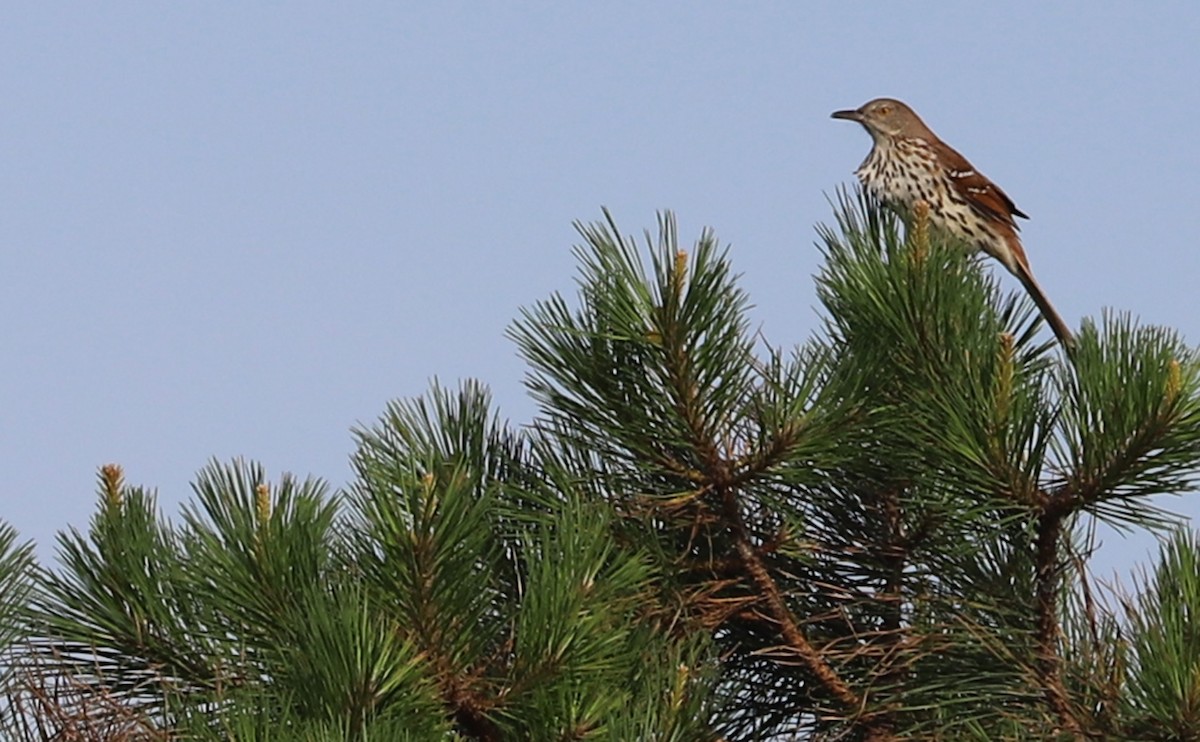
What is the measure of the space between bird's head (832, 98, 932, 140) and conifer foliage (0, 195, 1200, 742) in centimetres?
445

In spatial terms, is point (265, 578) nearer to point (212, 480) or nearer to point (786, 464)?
point (212, 480)

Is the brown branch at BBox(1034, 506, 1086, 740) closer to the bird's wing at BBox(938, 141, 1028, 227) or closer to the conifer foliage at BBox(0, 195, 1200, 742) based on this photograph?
the conifer foliage at BBox(0, 195, 1200, 742)

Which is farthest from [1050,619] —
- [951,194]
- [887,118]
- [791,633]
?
[887,118]

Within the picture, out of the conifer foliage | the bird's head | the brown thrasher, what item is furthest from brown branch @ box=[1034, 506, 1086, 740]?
the bird's head

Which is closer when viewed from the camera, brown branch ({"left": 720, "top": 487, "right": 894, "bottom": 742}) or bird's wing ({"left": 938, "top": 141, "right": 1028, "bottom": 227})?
brown branch ({"left": 720, "top": 487, "right": 894, "bottom": 742})

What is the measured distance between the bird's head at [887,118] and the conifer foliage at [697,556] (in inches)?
175

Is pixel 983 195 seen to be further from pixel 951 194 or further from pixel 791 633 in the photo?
pixel 791 633

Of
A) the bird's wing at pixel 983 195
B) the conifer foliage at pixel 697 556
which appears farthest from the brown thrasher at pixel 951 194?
the conifer foliage at pixel 697 556

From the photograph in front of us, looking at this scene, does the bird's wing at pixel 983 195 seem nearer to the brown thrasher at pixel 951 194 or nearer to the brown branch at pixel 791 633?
the brown thrasher at pixel 951 194

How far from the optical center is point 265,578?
286 cm

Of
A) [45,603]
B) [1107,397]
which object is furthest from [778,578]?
[45,603]

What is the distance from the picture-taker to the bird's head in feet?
26.1

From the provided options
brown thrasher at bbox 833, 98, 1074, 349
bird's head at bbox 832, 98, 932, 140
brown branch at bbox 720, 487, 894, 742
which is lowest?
brown branch at bbox 720, 487, 894, 742

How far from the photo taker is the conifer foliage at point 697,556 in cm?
284
